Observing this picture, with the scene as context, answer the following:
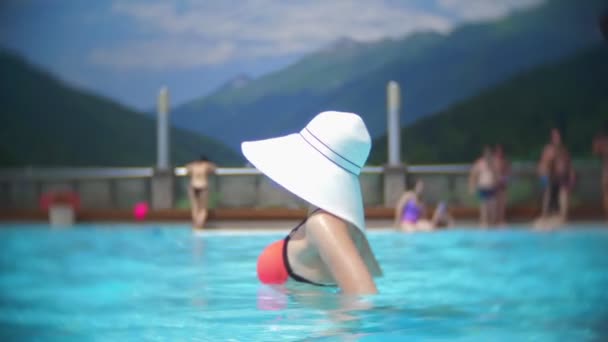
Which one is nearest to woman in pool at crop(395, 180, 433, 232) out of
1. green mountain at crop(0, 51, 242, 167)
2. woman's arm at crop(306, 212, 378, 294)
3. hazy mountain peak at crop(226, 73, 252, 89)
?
woman's arm at crop(306, 212, 378, 294)

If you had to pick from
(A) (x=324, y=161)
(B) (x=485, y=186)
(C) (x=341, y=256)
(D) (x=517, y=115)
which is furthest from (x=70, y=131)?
(C) (x=341, y=256)

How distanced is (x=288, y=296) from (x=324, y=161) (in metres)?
0.90

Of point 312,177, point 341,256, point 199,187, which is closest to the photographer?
point 341,256

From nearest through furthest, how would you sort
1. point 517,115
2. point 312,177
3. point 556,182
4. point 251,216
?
point 312,177
point 251,216
point 556,182
point 517,115

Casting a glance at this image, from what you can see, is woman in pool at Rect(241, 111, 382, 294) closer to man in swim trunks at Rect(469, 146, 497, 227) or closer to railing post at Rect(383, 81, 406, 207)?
man in swim trunks at Rect(469, 146, 497, 227)

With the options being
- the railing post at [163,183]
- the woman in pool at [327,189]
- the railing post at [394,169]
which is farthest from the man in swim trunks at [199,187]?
the woman in pool at [327,189]

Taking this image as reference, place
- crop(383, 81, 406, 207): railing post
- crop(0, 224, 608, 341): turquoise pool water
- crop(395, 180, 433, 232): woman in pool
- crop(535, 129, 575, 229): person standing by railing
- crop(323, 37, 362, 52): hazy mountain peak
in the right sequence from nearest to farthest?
crop(0, 224, 608, 341): turquoise pool water < crop(395, 180, 433, 232): woman in pool < crop(535, 129, 575, 229): person standing by railing < crop(383, 81, 406, 207): railing post < crop(323, 37, 362, 52): hazy mountain peak

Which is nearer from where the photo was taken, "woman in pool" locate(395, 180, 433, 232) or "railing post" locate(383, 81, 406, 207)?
"woman in pool" locate(395, 180, 433, 232)

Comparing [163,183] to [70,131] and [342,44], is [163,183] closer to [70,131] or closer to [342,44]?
[342,44]

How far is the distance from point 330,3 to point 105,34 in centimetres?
1069

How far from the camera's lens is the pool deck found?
1438 cm

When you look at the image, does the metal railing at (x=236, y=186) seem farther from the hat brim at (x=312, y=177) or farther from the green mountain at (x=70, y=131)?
the green mountain at (x=70, y=131)

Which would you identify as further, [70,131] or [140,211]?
[70,131]

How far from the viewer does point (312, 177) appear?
143 inches
